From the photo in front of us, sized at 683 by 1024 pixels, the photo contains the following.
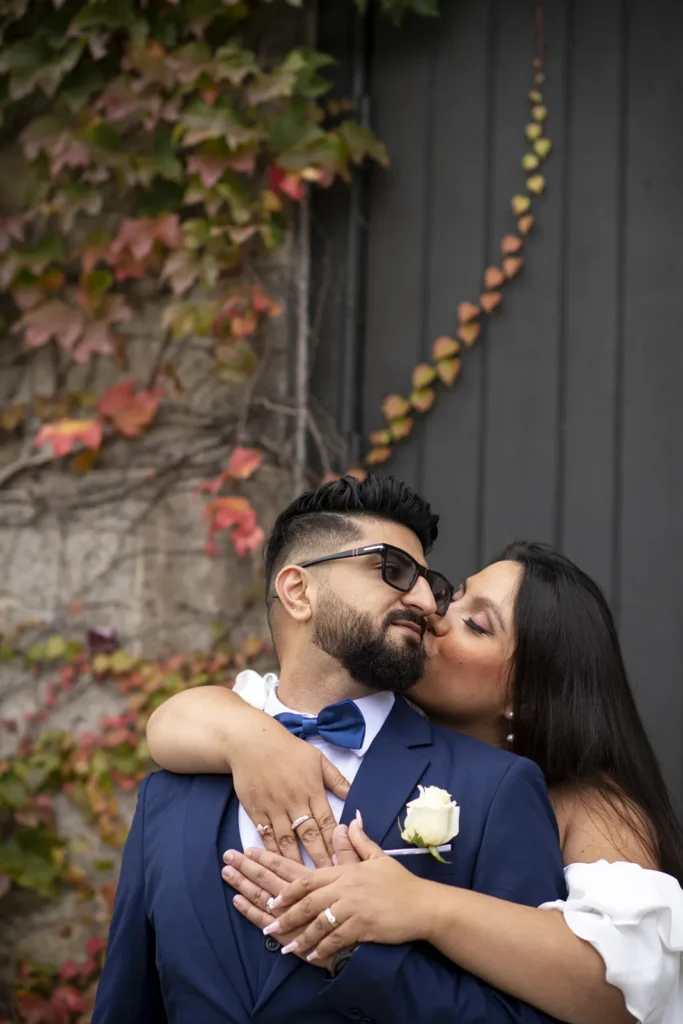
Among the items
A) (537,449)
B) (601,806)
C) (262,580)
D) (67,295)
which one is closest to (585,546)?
(537,449)

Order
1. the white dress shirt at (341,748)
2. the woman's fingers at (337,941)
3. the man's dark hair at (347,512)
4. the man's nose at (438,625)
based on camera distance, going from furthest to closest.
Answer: the man's nose at (438,625) < the man's dark hair at (347,512) < the white dress shirt at (341,748) < the woman's fingers at (337,941)

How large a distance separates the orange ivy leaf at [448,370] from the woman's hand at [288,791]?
1.81m

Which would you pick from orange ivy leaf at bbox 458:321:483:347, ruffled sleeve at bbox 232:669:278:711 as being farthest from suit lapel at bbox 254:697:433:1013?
orange ivy leaf at bbox 458:321:483:347

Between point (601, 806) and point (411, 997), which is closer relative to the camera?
point (411, 997)

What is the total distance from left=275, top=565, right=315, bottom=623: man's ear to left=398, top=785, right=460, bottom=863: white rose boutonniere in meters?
0.47

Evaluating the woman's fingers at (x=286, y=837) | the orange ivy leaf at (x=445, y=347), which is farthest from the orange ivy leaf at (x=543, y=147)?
the woman's fingers at (x=286, y=837)

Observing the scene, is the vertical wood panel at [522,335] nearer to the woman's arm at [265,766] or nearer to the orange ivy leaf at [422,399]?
the orange ivy leaf at [422,399]

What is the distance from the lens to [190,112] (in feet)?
11.7

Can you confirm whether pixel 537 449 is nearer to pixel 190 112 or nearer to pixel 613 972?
pixel 190 112

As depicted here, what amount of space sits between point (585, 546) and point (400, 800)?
1654 millimetres

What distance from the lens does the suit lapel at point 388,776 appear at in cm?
199

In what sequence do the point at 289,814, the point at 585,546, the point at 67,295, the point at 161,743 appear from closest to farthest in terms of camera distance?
the point at 289,814 → the point at 161,743 → the point at 585,546 → the point at 67,295

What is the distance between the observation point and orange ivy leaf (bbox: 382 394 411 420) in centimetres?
365

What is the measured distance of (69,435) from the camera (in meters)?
3.65
